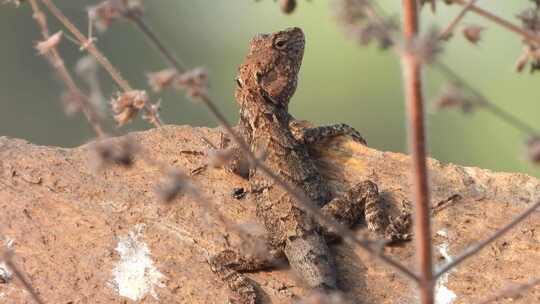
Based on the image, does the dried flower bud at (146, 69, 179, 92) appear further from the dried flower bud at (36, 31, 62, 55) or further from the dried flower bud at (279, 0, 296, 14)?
the dried flower bud at (36, 31, 62, 55)

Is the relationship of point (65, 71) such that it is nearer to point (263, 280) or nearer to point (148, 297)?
point (148, 297)

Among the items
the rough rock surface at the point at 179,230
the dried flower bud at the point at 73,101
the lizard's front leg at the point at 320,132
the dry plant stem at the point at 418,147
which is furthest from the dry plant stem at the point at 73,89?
the lizard's front leg at the point at 320,132

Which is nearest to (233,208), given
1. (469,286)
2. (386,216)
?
(386,216)

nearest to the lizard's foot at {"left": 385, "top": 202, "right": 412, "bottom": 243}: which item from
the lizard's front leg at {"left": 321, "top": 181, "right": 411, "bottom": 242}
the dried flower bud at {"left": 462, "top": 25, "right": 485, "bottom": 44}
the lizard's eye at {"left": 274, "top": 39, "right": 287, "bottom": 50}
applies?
the lizard's front leg at {"left": 321, "top": 181, "right": 411, "bottom": 242}

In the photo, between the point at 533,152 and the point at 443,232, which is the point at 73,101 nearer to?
the point at 533,152

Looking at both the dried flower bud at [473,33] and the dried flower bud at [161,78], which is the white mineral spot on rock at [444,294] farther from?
the dried flower bud at [161,78]

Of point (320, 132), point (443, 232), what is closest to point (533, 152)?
point (443, 232)
